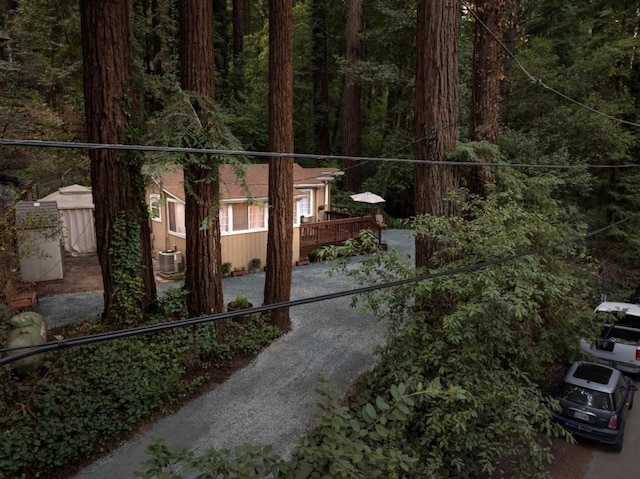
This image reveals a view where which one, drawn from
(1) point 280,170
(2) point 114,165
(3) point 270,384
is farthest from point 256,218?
(3) point 270,384

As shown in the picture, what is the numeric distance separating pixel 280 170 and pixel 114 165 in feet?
10.7

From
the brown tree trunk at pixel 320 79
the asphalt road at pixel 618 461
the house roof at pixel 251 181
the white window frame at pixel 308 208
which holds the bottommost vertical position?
the asphalt road at pixel 618 461

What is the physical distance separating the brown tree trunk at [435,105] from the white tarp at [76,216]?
11785mm

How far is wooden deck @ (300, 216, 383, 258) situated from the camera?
15.1 metres

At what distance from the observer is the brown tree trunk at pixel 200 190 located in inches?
293

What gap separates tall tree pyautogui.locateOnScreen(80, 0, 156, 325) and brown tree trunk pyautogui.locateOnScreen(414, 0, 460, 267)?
4.86 m

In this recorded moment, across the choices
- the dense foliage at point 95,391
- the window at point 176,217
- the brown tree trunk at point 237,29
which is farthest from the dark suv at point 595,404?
the brown tree trunk at point 237,29

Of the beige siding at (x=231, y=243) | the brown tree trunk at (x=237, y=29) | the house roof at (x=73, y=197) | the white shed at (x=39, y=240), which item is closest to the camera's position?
the white shed at (x=39, y=240)

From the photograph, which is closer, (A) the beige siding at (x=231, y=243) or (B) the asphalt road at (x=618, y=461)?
(B) the asphalt road at (x=618, y=461)

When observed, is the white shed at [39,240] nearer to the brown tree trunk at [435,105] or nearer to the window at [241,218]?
the window at [241,218]

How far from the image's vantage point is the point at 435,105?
246 inches

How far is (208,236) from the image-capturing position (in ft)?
26.2

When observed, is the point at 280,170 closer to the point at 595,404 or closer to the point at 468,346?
the point at 468,346

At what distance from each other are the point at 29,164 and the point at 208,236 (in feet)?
26.6
